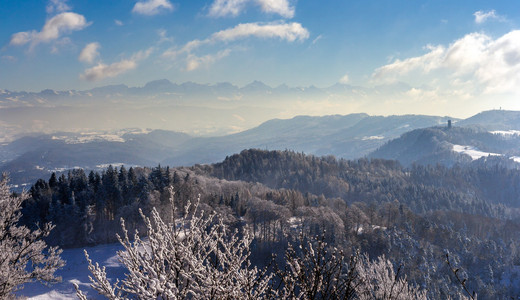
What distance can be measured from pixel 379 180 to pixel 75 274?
446 ft

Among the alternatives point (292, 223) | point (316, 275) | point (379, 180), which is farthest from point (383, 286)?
point (379, 180)

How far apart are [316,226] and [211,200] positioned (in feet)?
88.1

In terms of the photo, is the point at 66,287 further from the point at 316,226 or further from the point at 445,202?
the point at 445,202

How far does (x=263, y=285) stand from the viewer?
6.75 m

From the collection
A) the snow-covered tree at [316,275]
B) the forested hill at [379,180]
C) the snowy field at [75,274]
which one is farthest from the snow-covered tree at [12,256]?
the forested hill at [379,180]

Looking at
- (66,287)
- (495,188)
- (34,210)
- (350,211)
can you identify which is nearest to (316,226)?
(350,211)

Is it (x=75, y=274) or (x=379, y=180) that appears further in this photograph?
(x=379, y=180)

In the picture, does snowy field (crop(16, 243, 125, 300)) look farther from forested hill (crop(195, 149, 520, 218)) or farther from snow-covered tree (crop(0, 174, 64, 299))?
forested hill (crop(195, 149, 520, 218))

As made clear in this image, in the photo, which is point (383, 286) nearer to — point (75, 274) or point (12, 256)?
point (12, 256)

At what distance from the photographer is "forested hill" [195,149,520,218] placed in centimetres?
13100

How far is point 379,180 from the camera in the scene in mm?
147000

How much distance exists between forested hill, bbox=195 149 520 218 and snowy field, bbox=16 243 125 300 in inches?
3200

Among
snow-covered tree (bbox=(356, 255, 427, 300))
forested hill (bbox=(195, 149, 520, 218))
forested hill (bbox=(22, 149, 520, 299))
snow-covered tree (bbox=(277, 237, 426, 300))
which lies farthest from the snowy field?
forested hill (bbox=(195, 149, 520, 218))

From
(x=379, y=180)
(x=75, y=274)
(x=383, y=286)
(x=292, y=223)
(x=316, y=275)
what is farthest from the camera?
(x=379, y=180)
